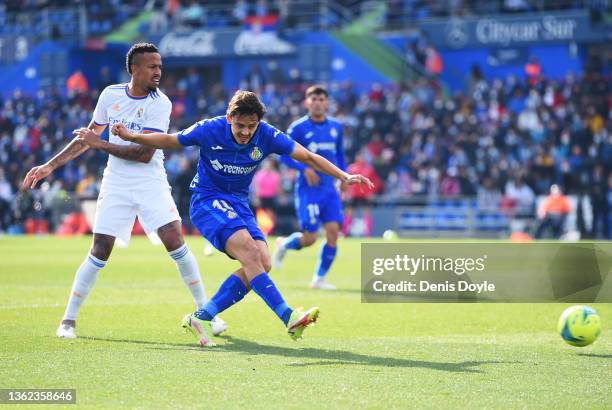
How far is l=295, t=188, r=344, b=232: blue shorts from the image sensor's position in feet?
47.1

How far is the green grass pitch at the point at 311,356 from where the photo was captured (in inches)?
255

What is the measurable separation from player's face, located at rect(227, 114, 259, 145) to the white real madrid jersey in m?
1.30

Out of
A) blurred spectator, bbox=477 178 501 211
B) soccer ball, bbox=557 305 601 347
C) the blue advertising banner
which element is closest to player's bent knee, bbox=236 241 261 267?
soccer ball, bbox=557 305 601 347

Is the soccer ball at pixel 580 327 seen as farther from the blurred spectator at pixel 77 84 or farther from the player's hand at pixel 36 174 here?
the blurred spectator at pixel 77 84

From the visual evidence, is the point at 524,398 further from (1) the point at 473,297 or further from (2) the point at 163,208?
(1) the point at 473,297

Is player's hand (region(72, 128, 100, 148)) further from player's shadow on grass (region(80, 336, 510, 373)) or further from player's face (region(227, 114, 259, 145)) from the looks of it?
player's shadow on grass (region(80, 336, 510, 373))

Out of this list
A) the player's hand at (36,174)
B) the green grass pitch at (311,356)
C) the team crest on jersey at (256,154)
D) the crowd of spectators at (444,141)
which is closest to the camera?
the green grass pitch at (311,356)

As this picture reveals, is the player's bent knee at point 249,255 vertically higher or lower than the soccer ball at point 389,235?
higher

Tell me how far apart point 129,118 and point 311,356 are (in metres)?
2.89

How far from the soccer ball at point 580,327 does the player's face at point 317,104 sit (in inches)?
250

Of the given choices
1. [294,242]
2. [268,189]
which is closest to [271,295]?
[294,242]

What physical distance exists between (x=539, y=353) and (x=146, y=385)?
3.39m

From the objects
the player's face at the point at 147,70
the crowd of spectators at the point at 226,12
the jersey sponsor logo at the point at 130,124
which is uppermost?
the crowd of spectators at the point at 226,12

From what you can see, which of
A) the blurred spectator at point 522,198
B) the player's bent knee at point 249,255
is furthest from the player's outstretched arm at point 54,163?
A: the blurred spectator at point 522,198
